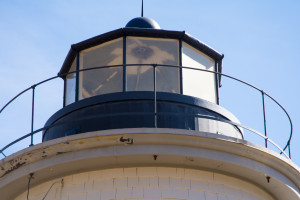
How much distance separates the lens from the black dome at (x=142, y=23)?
12.3 m

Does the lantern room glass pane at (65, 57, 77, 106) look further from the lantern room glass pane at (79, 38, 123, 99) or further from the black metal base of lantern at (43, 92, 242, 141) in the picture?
the black metal base of lantern at (43, 92, 242, 141)

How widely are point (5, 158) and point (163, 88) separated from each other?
260 centimetres

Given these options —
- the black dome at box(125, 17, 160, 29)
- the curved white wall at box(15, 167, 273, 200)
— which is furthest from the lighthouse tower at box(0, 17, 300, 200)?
the black dome at box(125, 17, 160, 29)

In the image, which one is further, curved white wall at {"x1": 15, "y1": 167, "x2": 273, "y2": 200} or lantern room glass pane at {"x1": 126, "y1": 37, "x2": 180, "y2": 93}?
lantern room glass pane at {"x1": 126, "y1": 37, "x2": 180, "y2": 93}

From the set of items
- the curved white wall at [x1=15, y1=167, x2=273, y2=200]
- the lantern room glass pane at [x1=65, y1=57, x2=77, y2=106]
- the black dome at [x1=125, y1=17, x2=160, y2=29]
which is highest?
the black dome at [x1=125, y1=17, x2=160, y2=29]

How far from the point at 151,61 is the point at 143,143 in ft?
7.29

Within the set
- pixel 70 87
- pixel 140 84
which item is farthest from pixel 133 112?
pixel 70 87

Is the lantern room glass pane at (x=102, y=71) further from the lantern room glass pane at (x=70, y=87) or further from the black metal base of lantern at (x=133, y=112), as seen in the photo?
the black metal base of lantern at (x=133, y=112)

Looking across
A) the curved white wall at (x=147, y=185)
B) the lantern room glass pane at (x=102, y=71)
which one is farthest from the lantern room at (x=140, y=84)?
the curved white wall at (x=147, y=185)

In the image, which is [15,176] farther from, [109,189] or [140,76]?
[140,76]

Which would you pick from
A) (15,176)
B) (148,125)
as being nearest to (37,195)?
(15,176)

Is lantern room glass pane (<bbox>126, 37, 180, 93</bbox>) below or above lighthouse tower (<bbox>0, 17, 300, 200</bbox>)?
above

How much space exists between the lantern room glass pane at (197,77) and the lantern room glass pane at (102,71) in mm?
1002

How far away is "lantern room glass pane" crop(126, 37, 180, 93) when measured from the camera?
Result: 11.2 meters
